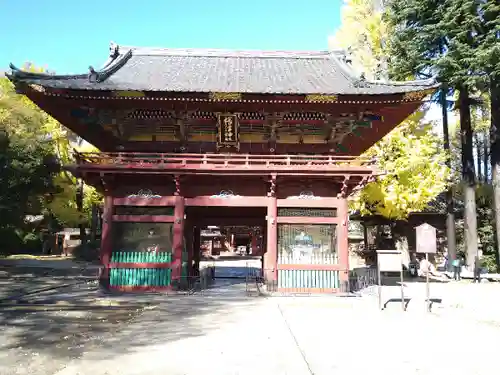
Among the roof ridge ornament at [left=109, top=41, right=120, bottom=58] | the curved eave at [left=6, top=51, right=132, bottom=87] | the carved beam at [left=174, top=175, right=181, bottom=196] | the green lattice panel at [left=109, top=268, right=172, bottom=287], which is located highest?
the roof ridge ornament at [left=109, top=41, right=120, bottom=58]

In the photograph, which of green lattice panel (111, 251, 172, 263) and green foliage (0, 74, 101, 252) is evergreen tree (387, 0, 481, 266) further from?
green foliage (0, 74, 101, 252)

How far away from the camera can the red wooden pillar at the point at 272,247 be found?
14.6 m

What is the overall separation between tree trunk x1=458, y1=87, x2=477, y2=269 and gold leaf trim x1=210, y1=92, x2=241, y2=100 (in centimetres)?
1592

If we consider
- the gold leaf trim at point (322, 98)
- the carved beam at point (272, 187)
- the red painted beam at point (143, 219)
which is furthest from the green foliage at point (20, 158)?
the gold leaf trim at point (322, 98)

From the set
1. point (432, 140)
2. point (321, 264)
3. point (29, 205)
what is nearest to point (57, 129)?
point (29, 205)

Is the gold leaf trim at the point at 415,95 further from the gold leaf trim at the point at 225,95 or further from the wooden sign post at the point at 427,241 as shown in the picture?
the gold leaf trim at the point at 225,95

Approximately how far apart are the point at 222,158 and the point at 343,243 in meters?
6.35

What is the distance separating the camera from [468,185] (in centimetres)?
2191

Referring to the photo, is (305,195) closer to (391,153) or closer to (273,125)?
(273,125)

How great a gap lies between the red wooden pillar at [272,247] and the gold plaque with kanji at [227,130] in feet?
10.8

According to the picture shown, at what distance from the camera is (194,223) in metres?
19.0

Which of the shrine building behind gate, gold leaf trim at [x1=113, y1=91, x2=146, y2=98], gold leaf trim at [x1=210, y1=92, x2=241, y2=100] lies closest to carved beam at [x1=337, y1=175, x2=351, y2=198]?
the shrine building behind gate

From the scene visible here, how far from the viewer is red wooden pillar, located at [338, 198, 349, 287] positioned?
47.9 ft

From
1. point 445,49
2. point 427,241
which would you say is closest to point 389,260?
point 427,241
